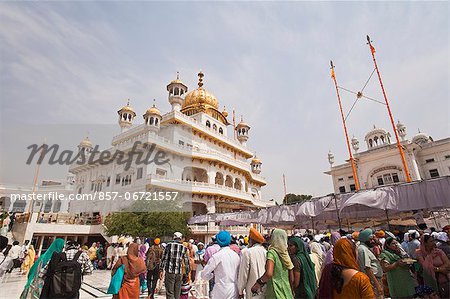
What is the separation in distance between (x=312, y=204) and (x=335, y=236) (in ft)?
14.1

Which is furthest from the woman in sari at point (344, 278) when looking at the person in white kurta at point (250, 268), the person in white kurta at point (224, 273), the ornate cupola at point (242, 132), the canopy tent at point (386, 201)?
the ornate cupola at point (242, 132)

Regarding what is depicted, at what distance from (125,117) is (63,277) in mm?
27751

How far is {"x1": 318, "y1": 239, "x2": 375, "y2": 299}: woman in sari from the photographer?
6.52 ft

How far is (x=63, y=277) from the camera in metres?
3.55

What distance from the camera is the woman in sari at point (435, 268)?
3693mm

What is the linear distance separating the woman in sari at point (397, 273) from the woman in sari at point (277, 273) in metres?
2.22

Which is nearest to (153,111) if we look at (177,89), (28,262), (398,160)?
(177,89)

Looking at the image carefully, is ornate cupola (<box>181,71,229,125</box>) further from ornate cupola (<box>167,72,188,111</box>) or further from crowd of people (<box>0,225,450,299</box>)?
crowd of people (<box>0,225,450,299</box>)

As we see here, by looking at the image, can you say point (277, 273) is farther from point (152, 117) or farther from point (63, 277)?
point (152, 117)

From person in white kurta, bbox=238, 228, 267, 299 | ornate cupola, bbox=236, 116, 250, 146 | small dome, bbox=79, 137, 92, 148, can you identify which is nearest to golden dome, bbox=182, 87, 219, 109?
ornate cupola, bbox=236, 116, 250, 146

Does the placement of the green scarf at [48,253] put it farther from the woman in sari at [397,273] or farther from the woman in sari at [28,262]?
the woman in sari at [28,262]

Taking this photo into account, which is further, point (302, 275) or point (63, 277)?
point (63, 277)

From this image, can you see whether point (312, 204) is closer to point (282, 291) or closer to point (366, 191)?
point (366, 191)

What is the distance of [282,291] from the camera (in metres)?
2.89
